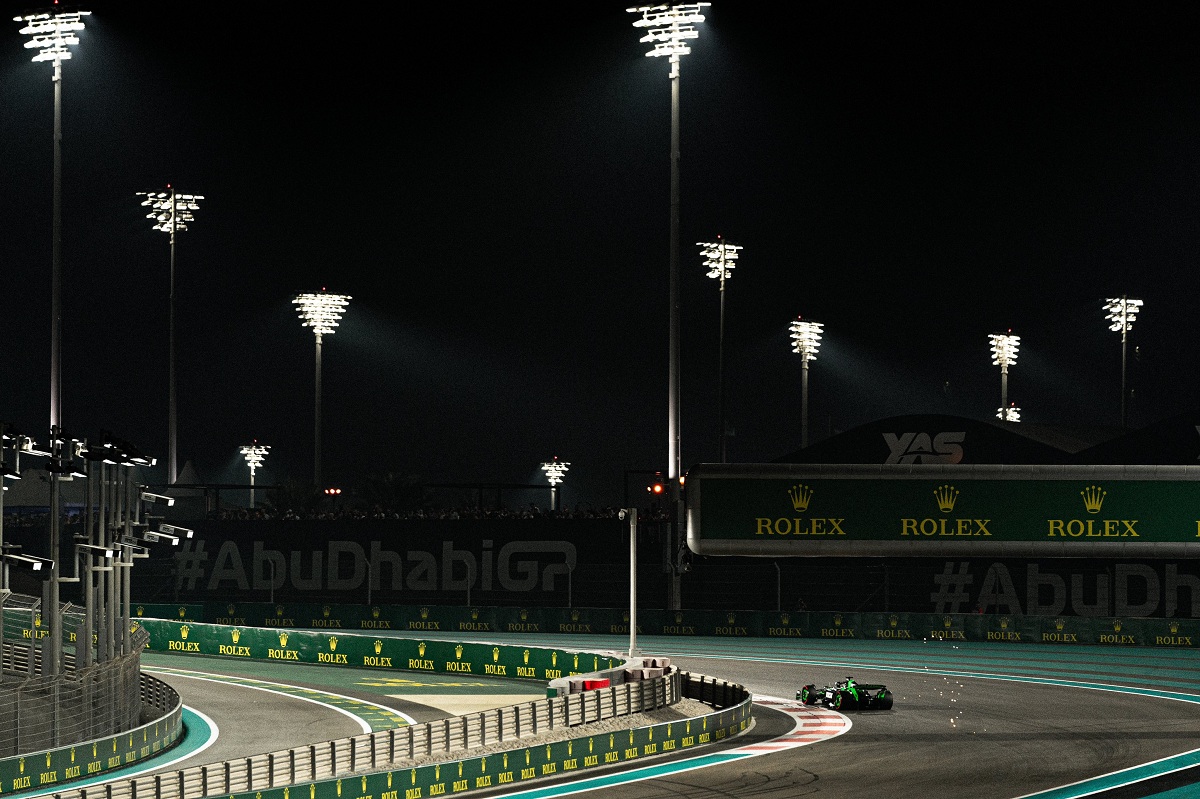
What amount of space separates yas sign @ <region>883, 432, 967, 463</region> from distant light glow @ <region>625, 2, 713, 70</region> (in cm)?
1647

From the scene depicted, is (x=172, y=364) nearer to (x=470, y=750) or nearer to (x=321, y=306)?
(x=321, y=306)

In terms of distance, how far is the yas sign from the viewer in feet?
180

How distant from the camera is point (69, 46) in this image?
49.9 metres

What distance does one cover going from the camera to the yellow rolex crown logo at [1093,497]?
24203 mm

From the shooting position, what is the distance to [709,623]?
50.9 metres

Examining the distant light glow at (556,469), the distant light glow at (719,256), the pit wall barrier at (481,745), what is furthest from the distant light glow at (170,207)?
the distant light glow at (556,469)

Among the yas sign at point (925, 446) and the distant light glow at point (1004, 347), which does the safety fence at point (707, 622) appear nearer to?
the yas sign at point (925, 446)

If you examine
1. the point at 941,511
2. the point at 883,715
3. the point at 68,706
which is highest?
the point at 941,511

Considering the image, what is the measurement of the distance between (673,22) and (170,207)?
1091 inches

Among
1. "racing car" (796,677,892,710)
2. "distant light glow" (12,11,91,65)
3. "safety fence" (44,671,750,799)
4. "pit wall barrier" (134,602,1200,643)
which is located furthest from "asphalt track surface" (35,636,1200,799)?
"distant light glow" (12,11,91,65)

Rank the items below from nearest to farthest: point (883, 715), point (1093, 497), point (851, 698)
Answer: point (1093, 497) → point (883, 715) → point (851, 698)

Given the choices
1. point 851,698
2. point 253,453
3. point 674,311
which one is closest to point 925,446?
point 674,311

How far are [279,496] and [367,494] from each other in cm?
619

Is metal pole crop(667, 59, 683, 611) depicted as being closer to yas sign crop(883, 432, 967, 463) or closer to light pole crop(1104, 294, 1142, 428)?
yas sign crop(883, 432, 967, 463)
